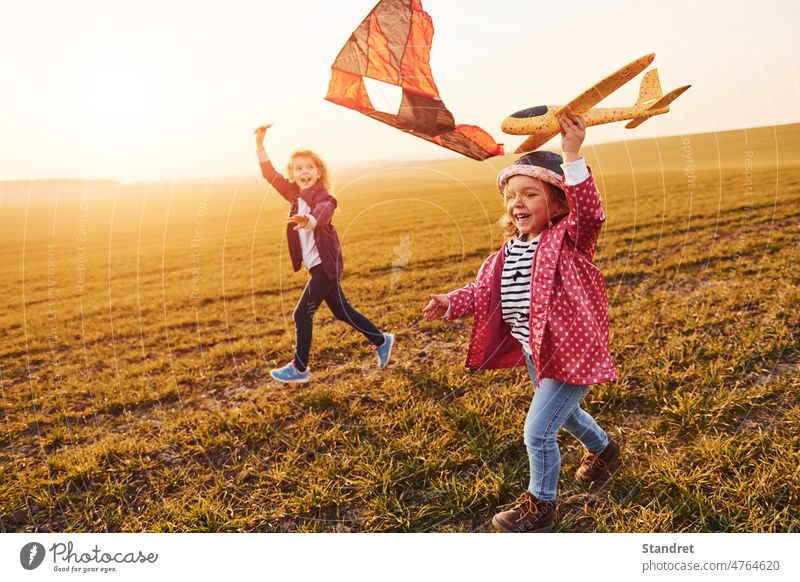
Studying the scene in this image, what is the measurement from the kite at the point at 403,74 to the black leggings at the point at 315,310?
83 cm

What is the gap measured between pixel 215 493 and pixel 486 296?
1.57 m

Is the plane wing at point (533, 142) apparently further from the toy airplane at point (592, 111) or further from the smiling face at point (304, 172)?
the smiling face at point (304, 172)

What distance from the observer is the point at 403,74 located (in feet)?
7.91

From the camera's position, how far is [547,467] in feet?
7.04

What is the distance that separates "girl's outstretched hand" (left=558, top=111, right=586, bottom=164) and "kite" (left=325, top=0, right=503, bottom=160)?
52cm

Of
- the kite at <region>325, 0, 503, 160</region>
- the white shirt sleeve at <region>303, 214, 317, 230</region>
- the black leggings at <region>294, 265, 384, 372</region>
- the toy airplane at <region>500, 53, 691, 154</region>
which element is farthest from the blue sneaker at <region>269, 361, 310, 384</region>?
the toy airplane at <region>500, 53, 691, 154</region>

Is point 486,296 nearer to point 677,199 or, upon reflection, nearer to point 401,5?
point 401,5

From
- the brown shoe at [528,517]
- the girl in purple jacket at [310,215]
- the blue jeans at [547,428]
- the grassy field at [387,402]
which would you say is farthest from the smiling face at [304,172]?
the brown shoe at [528,517]

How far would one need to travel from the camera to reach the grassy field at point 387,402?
235 centimetres

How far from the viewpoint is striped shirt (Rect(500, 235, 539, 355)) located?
221 cm

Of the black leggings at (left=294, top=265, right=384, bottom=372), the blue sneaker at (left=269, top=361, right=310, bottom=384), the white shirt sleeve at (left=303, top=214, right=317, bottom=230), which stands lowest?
the blue sneaker at (left=269, top=361, right=310, bottom=384)

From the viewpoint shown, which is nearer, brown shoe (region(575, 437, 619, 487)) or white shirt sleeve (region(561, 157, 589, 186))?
white shirt sleeve (region(561, 157, 589, 186))

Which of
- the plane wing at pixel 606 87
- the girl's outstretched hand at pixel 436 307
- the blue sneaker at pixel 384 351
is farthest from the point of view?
the blue sneaker at pixel 384 351

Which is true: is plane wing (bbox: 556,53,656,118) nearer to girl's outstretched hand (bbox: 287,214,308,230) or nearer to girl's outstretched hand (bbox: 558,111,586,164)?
girl's outstretched hand (bbox: 558,111,586,164)
